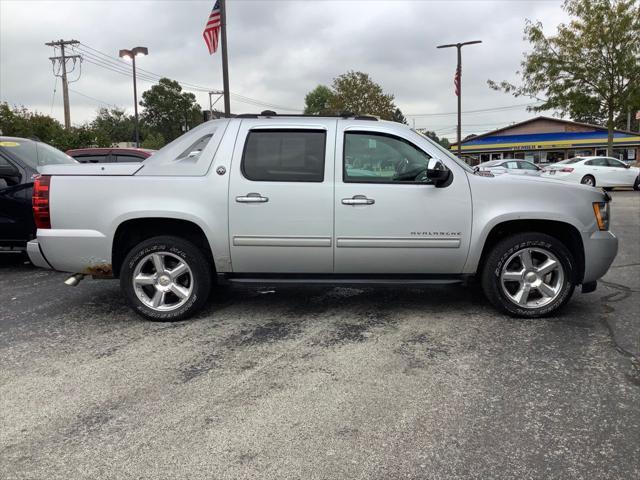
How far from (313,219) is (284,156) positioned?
622 millimetres

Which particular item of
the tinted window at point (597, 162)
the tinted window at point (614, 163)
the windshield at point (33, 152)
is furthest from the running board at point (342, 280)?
the tinted window at point (614, 163)

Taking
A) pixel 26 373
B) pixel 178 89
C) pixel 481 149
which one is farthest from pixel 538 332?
pixel 178 89

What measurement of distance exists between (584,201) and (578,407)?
7.10ft

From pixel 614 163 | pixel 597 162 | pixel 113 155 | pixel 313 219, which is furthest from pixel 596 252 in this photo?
pixel 614 163

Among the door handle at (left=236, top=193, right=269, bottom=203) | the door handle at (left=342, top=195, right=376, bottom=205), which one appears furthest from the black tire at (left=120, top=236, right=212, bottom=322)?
the door handle at (left=342, top=195, right=376, bottom=205)

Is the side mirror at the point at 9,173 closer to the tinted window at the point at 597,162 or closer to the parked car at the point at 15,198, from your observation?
the parked car at the point at 15,198

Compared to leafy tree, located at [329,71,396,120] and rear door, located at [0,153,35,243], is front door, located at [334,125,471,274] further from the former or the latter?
leafy tree, located at [329,71,396,120]

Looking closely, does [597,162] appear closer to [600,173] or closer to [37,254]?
[600,173]

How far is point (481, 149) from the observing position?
5581cm

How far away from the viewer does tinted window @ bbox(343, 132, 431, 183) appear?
14.9ft

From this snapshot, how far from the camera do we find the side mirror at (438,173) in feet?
13.9

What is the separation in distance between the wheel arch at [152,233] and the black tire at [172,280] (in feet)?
0.35

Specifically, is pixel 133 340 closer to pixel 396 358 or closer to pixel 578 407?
pixel 396 358

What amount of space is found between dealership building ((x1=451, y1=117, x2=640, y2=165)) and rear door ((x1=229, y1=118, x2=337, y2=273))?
41.6 metres
